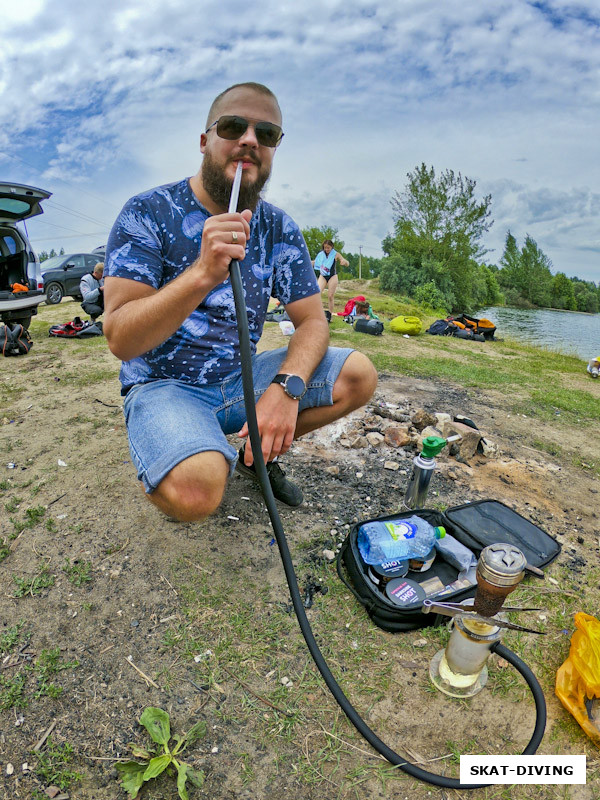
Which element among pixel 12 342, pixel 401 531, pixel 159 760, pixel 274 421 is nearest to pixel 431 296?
pixel 12 342

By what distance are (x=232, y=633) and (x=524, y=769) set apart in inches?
41.5

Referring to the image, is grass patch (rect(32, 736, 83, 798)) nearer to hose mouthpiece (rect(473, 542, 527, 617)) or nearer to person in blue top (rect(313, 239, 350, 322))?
hose mouthpiece (rect(473, 542, 527, 617))

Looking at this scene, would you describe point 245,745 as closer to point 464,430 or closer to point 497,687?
point 497,687

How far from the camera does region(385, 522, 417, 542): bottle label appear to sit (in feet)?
6.66

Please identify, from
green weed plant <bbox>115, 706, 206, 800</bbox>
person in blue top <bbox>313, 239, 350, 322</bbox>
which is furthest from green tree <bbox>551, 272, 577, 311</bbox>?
green weed plant <bbox>115, 706, 206, 800</bbox>

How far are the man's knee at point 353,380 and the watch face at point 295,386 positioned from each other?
0.28 meters

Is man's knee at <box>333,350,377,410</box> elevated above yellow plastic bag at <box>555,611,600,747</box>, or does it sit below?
above

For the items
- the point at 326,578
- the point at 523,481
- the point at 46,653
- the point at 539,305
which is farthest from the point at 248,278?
the point at 539,305

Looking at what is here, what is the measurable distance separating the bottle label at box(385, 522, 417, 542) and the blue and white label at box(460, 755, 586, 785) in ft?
2.68

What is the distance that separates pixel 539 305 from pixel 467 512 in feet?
200

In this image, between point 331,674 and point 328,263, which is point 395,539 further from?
point 328,263

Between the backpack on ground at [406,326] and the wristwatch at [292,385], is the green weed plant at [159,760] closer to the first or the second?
the wristwatch at [292,385]

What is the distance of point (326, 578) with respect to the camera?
2.04 m

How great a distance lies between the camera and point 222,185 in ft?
6.51
